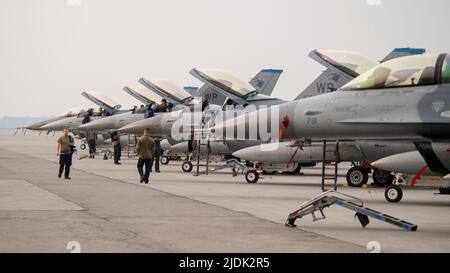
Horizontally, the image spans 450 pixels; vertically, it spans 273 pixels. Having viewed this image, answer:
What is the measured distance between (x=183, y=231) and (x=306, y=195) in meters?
7.97

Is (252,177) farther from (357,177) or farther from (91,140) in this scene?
(91,140)

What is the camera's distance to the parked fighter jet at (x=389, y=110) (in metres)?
13.5

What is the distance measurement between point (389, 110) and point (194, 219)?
3.94 m

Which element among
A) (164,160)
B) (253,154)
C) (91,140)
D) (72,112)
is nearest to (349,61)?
(253,154)

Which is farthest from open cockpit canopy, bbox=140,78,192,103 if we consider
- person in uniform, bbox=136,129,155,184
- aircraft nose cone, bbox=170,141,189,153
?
person in uniform, bbox=136,129,155,184

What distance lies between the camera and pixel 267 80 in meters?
36.7

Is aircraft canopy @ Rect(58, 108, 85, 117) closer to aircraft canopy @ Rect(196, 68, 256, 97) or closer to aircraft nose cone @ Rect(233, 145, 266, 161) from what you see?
aircraft canopy @ Rect(196, 68, 256, 97)

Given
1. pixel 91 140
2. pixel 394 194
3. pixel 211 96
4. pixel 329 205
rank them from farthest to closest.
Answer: pixel 91 140
pixel 211 96
pixel 394 194
pixel 329 205

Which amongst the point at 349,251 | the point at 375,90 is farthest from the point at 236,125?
the point at 349,251

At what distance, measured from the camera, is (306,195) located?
1952 cm

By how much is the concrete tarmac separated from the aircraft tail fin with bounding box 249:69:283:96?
14287mm

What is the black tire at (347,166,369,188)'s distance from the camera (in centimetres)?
2248

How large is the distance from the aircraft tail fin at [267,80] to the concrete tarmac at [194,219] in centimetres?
1429
